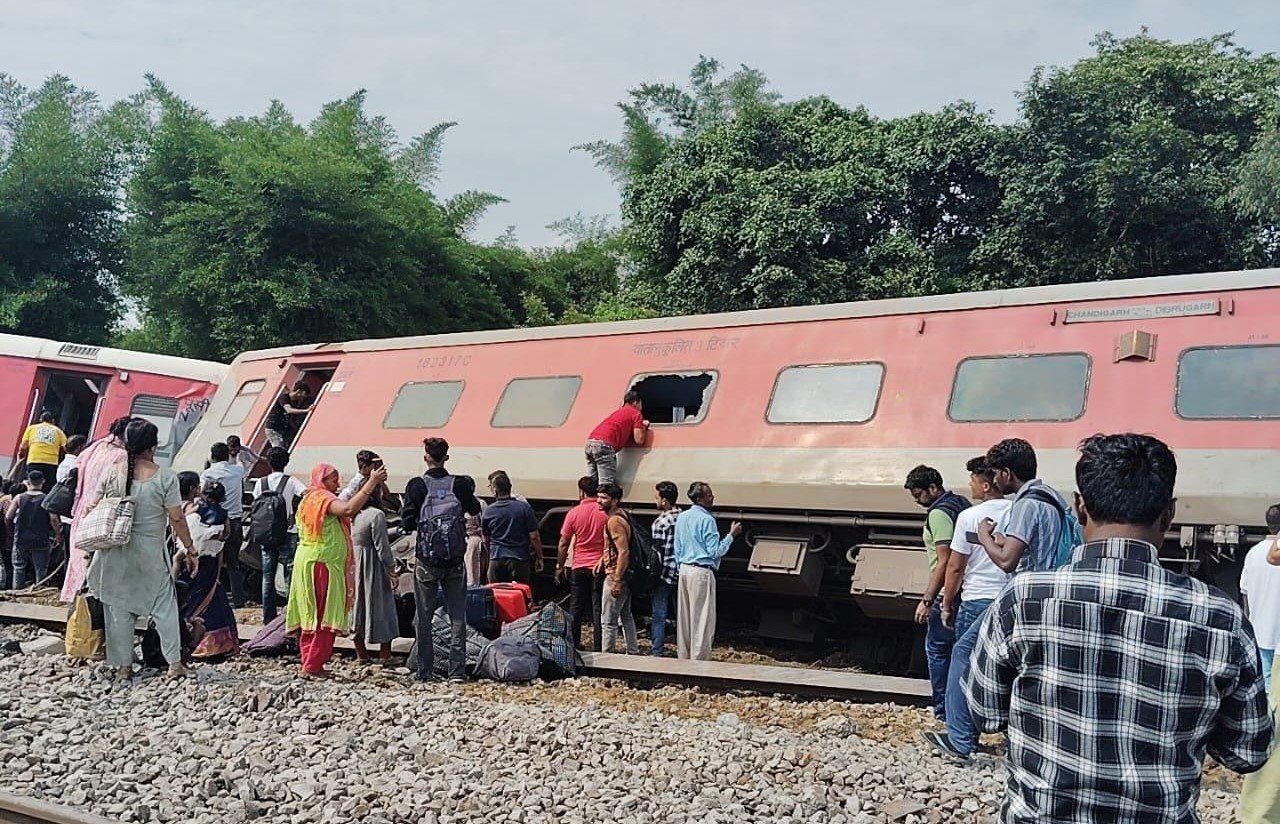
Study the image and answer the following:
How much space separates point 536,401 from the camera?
37.4ft

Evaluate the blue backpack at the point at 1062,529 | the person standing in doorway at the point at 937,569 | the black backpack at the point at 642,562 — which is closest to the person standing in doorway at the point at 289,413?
the black backpack at the point at 642,562

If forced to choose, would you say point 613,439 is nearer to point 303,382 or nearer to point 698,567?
point 698,567

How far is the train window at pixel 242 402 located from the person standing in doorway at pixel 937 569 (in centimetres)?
935

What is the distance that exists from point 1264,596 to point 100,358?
14.7m

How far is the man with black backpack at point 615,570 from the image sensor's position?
30.2 feet

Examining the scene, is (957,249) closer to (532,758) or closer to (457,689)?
(457,689)

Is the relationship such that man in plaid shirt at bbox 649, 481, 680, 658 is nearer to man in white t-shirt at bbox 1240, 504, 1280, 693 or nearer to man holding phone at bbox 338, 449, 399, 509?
man holding phone at bbox 338, 449, 399, 509

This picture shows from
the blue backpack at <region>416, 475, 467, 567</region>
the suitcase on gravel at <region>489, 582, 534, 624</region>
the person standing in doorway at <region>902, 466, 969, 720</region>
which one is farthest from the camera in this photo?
the suitcase on gravel at <region>489, 582, 534, 624</region>

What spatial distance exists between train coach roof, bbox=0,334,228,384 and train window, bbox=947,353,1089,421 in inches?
468

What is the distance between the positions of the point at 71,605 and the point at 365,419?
181 inches

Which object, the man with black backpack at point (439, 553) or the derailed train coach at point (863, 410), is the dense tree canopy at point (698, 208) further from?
the man with black backpack at point (439, 553)

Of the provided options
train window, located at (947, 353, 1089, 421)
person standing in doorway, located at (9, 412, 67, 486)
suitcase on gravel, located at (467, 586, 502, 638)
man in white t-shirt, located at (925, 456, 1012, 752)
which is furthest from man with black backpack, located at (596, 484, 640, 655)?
person standing in doorway, located at (9, 412, 67, 486)

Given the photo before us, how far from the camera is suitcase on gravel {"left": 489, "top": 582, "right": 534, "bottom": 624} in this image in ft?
31.1

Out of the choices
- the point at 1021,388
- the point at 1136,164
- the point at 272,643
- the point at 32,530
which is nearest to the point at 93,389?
the point at 32,530
